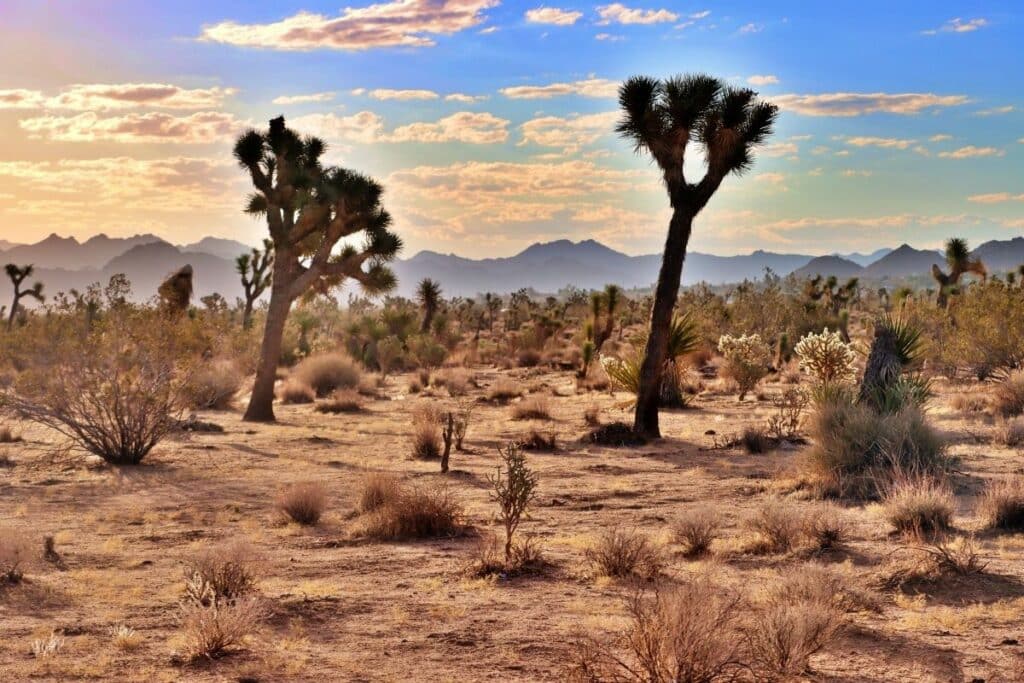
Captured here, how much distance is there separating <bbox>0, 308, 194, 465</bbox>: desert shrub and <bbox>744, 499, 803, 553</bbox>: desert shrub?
9890 mm

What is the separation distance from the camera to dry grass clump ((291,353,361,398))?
1094 inches

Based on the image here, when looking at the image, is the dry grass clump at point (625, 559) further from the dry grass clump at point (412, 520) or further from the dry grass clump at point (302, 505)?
the dry grass clump at point (302, 505)

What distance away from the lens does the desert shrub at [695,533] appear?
920cm

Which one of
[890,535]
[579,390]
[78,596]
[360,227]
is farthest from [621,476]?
[579,390]

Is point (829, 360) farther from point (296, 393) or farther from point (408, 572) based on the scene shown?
point (296, 393)

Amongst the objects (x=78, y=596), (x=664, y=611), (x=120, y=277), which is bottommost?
(x=78, y=596)

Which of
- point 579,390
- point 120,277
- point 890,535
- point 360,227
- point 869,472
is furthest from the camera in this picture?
point 579,390

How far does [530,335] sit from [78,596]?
33.4 m

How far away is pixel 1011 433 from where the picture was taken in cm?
1499

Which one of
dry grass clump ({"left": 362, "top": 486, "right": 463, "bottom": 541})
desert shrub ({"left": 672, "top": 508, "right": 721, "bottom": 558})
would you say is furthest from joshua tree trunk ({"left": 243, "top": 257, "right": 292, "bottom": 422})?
desert shrub ({"left": 672, "top": 508, "right": 721, "bottom": 558})

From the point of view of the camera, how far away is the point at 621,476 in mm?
14195

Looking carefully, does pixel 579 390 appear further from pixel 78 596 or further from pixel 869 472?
pixel 78 596

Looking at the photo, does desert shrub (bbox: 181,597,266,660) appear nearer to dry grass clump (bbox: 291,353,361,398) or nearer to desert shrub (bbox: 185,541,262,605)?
desert shrub (bbox: 185,541,262,605)

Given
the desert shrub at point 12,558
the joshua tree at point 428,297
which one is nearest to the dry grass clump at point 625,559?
the desert shrub at point 12,558
